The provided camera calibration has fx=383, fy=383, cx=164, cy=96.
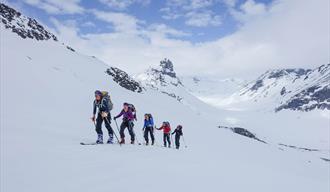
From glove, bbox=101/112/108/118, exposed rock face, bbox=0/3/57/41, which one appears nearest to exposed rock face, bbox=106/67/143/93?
exposed rock face, bbox=0/3/57/41

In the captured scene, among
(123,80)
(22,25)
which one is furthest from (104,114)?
(123,80)

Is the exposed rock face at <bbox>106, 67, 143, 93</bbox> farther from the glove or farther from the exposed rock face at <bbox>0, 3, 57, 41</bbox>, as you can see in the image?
the glove

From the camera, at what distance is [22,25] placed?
60438mm

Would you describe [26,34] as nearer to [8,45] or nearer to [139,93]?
[8,45]

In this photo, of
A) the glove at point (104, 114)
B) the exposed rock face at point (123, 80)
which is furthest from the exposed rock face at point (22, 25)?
the glove at point (104, 114)

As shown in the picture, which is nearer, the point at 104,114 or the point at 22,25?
the point at 104,114

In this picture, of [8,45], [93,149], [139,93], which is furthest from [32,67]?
[93,149]

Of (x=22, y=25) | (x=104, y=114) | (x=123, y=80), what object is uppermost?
(x=22, y=25)

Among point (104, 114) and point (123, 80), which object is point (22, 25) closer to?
point (123, 80)

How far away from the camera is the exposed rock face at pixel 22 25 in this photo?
57.0 meters

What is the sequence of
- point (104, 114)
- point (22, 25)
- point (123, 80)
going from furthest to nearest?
point (123, 80), point (22, 25), point (104, 114)

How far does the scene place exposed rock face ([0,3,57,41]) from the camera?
57000 millimetres

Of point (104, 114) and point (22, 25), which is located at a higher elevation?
point (22, 25)

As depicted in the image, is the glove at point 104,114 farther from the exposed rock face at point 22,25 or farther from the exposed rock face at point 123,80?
the exposed rock face at point 123,80
